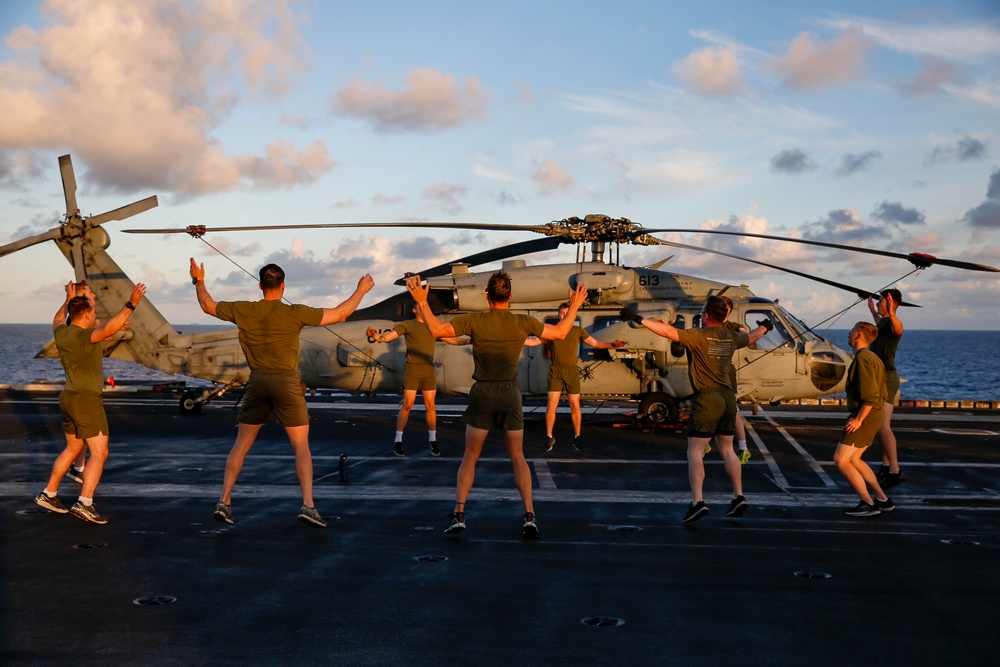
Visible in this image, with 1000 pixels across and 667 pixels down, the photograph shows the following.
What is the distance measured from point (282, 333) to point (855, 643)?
17.0 ft

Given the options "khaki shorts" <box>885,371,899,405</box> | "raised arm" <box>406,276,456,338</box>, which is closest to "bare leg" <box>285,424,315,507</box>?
"raised arm" <box>406,276,456,338</box>

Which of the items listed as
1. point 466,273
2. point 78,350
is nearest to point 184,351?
point 466,273

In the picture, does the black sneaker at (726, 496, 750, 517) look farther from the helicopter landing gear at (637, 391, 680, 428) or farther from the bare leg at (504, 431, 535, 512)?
the helicopter landing gear at (637, 391, 680, 428)

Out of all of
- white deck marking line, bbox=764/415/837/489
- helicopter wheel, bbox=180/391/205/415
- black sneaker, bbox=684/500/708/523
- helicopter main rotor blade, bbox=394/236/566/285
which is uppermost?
helicopter main rotor blade, bbox=394/236/566/285

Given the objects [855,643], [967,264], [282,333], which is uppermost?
[967,264]

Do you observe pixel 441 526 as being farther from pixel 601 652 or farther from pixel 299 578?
pixel 601 652

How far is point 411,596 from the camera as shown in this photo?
5.96m

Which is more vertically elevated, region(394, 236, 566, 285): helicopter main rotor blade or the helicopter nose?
region(394, 236, 566, 285): helicopter main rotor blade

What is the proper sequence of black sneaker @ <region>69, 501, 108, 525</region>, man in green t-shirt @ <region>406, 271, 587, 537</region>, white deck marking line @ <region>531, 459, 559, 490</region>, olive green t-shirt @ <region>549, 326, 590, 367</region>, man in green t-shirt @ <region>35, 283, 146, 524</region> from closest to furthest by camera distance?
man in green t-shirt @ <region>406, 271, 587, 537</region> < black sneaker @ <region>69, 501, 108, 525</region> < man in green t-shirt @ <region>35, 283, 146, 524</region> < white deck marking line @ <region>531, 459, 559, 490</region> < olive green t-shirt @ <region>549, 326, 590, 367</region>

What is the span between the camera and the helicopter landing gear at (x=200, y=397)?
1938 cm

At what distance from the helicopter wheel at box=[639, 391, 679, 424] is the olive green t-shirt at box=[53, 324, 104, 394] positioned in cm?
1132

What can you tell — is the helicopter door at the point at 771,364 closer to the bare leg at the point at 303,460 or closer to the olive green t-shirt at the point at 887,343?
the olive green t-shirt at the point at 887,343

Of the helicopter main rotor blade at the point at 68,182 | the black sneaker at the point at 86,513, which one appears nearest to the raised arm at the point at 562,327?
the black sneaker at the point at 86,513

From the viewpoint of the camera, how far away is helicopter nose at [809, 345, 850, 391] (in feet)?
58.2
